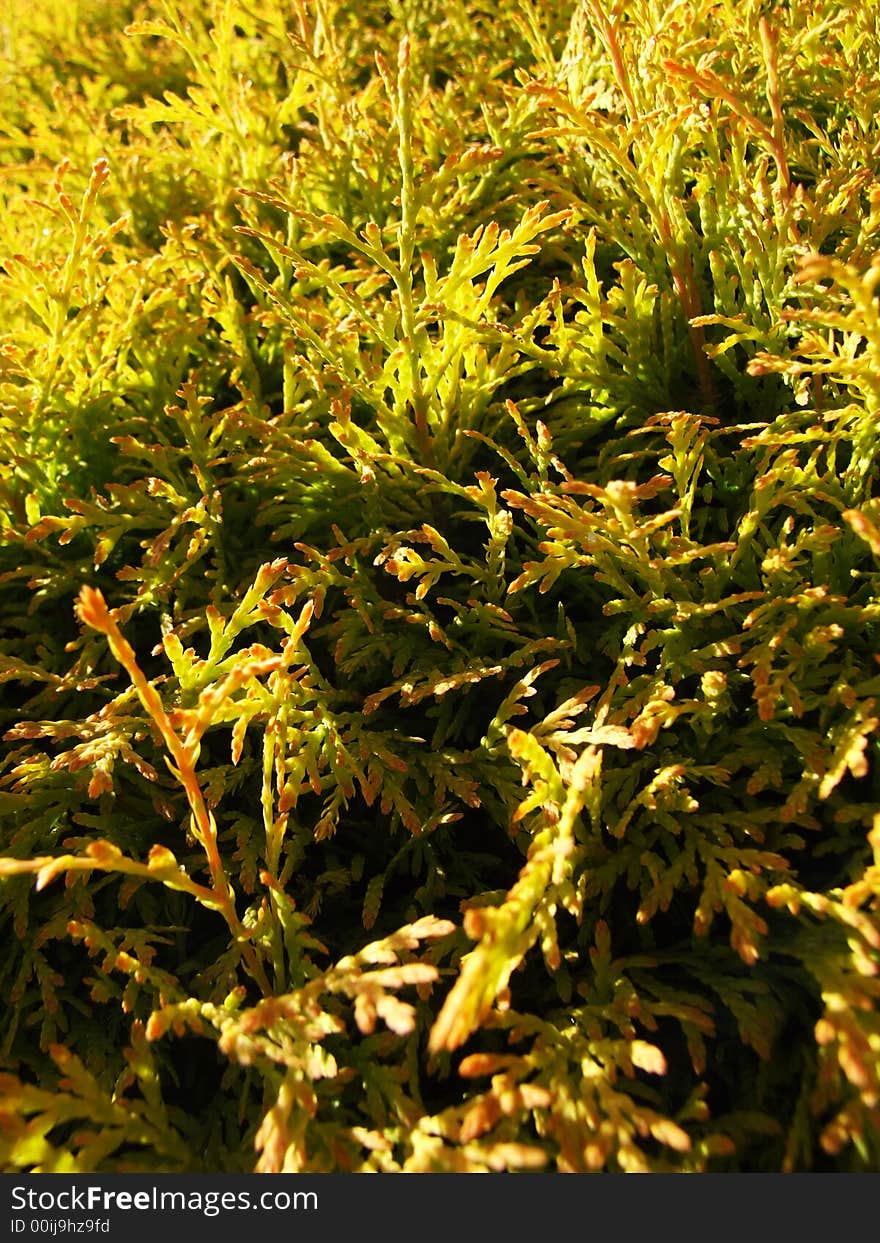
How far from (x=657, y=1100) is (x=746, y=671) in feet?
2.92

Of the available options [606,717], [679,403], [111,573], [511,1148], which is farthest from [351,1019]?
[679,403]

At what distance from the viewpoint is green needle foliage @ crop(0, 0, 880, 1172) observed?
62.4 inches

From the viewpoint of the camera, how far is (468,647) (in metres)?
2.22

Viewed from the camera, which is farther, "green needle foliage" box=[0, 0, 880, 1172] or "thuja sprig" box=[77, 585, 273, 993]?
"green needle foliage" box=[0, 0, 880, 1172]

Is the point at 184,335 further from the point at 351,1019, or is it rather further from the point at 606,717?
the point at 351,1019

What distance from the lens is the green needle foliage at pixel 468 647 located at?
5.20 feet

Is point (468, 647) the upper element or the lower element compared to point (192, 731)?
lower

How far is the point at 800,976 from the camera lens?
5.46ft

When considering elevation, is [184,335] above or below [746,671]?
above

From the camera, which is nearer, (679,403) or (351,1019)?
(351,1019)

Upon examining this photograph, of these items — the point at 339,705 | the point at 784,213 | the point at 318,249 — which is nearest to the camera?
the point at 784,213

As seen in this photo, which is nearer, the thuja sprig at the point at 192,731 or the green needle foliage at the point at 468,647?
the thuja sprig at the point at 192,731

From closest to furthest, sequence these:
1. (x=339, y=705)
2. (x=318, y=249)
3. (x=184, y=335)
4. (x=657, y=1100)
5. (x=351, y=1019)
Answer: (x=657, y=1100) → (x=351, y=1019) → (x=339, y=705) → (x=184, y=335) → (x=318, y=249)

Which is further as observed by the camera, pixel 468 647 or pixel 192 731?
pixel 468 647
